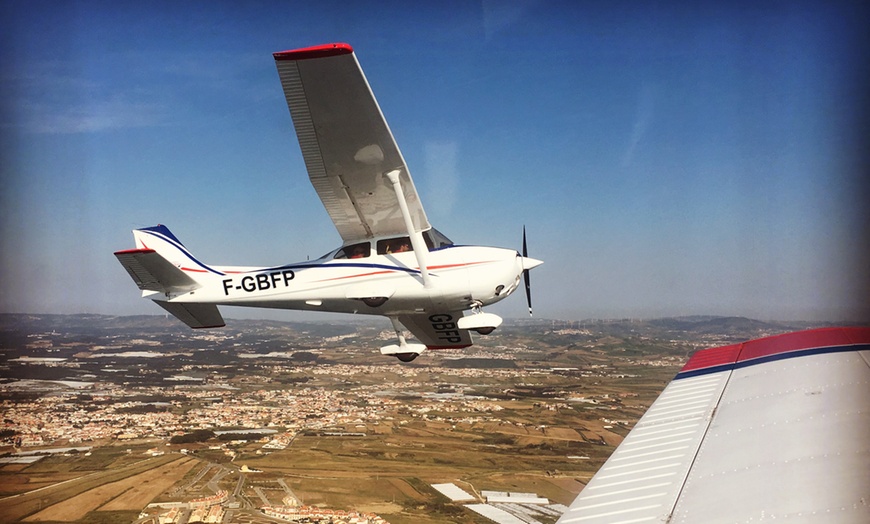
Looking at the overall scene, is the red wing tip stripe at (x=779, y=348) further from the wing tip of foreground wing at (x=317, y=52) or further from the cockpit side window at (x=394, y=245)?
the wing tip of foreground wing at (x=317, y=52)

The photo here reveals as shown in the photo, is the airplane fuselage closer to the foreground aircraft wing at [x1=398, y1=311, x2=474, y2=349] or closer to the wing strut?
the wing strut

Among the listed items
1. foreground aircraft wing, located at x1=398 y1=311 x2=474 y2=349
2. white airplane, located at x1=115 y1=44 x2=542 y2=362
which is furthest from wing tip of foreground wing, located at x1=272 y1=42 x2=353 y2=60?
foreground aircraft wing, located at x1=398 y1=311 x2=474 y2=349

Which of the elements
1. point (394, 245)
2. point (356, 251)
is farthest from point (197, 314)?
point (394, 245)

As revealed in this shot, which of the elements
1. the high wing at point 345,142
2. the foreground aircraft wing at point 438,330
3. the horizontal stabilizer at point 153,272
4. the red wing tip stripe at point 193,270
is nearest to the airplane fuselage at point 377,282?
the red wing tip stripe at point 193,270

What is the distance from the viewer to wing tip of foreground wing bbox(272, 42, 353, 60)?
14.2 feet

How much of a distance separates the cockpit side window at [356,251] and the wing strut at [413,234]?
60 centimetres

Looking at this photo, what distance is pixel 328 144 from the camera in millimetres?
5250

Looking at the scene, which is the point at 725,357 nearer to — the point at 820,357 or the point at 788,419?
the point at 820,357

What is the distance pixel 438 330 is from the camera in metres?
7.53

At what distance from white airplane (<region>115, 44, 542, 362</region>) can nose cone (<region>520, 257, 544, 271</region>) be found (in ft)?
0.04

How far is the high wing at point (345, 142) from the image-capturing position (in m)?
4.47

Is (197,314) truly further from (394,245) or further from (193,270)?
(394,245)

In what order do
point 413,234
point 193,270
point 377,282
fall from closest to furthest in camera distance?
point 413,234 < point 193,270 < point 377,282

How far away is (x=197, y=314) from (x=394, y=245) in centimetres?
245
